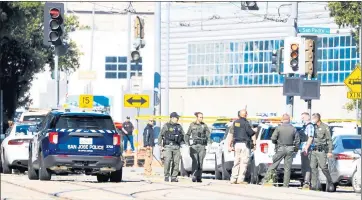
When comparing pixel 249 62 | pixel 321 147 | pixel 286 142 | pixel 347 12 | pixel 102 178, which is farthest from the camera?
pixel 249 62

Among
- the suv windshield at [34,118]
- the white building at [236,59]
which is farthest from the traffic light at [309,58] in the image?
the white building at [236,59]

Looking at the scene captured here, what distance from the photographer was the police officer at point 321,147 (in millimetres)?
28156

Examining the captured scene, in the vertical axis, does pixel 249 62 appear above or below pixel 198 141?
above

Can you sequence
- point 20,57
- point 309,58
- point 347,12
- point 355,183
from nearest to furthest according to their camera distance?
1. point 355,183
2. point 309,58
3. point 347,12
4. point 20,57

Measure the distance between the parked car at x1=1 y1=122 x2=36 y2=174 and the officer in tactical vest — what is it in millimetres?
4451

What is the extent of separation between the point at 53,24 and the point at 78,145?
4666 millimetres

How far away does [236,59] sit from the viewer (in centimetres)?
9775

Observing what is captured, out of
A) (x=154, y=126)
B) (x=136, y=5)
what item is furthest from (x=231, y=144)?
(x=136, y=5)

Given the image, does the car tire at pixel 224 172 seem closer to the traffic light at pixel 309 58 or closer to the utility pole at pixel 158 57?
the traffic light at pixel 309 58

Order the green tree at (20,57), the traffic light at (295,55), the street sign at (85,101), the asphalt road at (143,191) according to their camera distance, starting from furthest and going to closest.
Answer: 1. the green tree at (20,57)
2. the street sign at (85,101)
3. the traffic light at (295,55)
4. the asphalt road at (143,191)

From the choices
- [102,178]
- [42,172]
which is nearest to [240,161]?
[102,178]

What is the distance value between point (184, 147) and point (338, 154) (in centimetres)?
871

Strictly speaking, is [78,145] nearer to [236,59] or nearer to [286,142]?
[286,142]

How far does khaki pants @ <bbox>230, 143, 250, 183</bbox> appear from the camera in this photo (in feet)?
100
